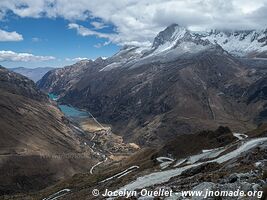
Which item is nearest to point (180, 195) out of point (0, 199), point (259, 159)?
point (259, 159)

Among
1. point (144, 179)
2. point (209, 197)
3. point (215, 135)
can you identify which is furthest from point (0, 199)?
point (209, 197)

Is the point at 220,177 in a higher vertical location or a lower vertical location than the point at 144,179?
higher

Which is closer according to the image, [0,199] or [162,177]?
[162,177]

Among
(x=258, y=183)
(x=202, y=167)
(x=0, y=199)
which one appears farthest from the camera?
(x=0, y=199)

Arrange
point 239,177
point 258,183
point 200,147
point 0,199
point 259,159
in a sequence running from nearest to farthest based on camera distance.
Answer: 1. point 258,183
2. point 239,177
3. point 259,159
4. point 200,147
5. point 0,199

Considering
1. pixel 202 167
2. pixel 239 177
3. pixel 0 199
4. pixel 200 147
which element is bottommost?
pixel 0 199

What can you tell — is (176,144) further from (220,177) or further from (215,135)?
(220,177)

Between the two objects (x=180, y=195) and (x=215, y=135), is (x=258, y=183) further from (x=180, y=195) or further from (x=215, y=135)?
(x=215, y=135)

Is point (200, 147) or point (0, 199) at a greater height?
point (200, 147)

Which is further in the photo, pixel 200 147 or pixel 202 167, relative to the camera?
pixel 200 147
